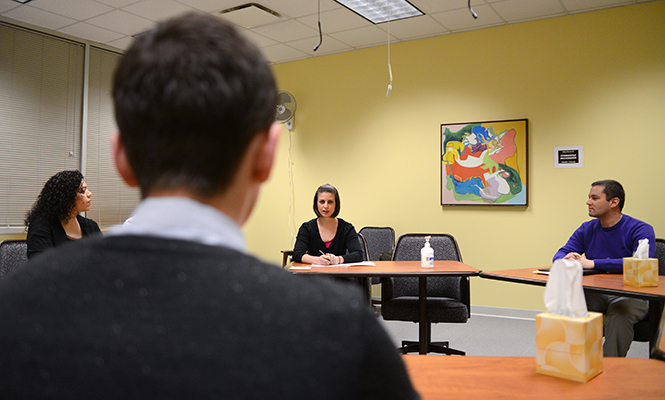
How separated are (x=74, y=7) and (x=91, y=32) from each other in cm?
65

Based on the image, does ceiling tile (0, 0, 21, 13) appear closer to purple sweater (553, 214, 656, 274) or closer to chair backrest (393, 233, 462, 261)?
chair backrest (393, 233, 462, 261)

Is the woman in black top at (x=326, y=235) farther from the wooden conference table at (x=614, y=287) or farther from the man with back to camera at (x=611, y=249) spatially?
the man with back to camera at (x=611, y=249)

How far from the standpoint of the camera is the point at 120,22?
4742mm

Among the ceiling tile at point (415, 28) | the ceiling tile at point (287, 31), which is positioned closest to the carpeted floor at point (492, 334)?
the ceiling tile at point (415, 28)

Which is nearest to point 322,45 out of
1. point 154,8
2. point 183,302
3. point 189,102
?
point 154,8

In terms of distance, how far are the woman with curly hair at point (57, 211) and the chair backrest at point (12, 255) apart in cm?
24

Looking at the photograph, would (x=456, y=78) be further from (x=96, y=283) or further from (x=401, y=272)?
(x=96, y=283)

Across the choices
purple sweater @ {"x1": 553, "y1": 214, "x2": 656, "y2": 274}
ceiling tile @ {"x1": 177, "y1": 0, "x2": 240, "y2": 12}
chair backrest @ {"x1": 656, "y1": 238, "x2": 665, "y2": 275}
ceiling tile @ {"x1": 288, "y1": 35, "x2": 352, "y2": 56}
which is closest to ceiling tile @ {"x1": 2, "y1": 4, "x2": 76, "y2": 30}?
ceiling tile @ {"x1": 177, "y1": 0, "x2": 240, "y2": 12}

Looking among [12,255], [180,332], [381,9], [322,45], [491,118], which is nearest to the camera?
[180,332]

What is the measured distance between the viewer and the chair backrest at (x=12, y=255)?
3.26 m

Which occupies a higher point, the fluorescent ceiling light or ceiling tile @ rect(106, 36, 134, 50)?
the fluorescent ceiling light

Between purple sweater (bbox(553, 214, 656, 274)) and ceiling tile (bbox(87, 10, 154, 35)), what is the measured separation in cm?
423

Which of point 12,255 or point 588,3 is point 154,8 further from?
point 588,3

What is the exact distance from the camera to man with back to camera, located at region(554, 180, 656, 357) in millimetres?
2754
